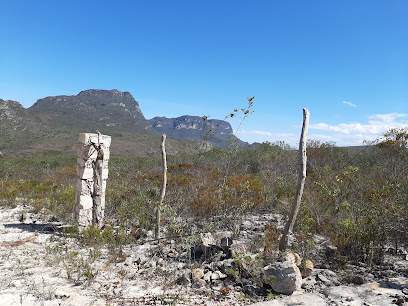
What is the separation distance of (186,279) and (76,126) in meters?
63.6

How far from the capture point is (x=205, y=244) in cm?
553

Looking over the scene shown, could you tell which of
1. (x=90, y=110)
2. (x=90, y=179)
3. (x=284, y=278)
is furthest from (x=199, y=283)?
(x=90, y=110)

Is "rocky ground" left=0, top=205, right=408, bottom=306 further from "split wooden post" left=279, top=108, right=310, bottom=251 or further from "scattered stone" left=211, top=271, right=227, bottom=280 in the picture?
"split wooden post" left=279, top=108, right=310, bottom=251

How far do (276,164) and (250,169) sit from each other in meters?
1.75

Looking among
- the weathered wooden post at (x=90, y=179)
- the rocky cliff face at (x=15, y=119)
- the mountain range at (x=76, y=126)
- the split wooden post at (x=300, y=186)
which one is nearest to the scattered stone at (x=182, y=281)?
the split wooden post at (x=300, y=186)

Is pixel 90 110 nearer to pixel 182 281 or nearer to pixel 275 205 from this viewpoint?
pixel 275 205

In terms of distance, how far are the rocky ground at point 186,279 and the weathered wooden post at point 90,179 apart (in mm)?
1353

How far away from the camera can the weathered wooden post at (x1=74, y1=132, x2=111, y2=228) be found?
716 centimetres

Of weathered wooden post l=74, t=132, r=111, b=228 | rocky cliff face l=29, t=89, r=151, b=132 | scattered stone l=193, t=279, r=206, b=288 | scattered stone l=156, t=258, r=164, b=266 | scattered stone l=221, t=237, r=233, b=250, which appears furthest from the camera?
rocky cliff face l=29, t=89, r=151, b=132

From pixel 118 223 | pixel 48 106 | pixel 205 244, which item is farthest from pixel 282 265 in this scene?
pixel 48 106

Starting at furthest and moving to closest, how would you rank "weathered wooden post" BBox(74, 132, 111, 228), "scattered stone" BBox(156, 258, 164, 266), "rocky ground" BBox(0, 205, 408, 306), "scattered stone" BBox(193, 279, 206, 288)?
"weathered wooden post" BBox(74, 132, 111, 228) → "scattered stone" BBox(156, 258, 164, 266) → "scattered stone" BBox(193, 279, 206, 288) → "rocky ground" BBox(0, 205, 408, 306)

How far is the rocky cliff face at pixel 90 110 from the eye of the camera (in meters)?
71.2

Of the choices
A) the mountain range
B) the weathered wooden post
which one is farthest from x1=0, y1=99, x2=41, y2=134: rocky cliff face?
the weathered wooden post

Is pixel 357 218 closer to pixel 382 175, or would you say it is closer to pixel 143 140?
pixel 382 175
